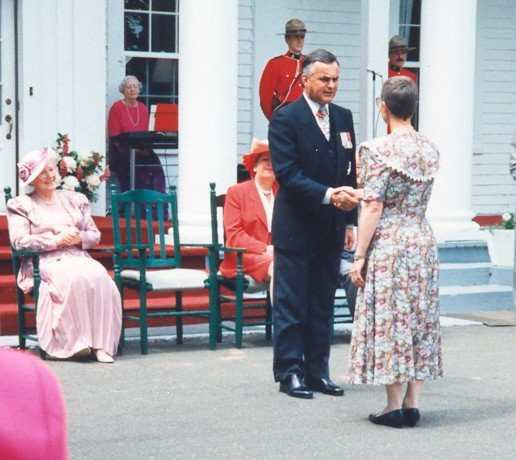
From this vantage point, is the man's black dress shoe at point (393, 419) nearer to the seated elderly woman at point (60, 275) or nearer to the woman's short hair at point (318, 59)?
the woman's short hair at point (318, 59)

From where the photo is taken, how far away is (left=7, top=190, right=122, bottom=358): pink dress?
24.1 feet

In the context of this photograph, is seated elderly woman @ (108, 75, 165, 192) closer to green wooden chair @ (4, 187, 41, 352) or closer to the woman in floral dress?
green wooden chair @ (4, 187, 41, 352)

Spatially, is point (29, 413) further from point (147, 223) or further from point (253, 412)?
point (147, 223)

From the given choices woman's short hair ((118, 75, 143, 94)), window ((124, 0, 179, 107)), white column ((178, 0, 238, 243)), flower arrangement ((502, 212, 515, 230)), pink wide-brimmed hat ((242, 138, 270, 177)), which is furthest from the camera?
window ((124, 0, 179, 107))

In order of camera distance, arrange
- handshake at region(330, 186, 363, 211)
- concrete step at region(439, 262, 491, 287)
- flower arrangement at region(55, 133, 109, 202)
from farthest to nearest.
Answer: concrete step at region(439, 262, 491, 287) < flower arrangement at region(55, 133, 109, 202) < handshake at region(330, 186, 363, 211)

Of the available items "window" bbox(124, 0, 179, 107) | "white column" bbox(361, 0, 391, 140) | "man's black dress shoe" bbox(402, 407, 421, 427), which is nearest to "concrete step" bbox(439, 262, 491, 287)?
"white column" bbox(361, 0, 391, 140)

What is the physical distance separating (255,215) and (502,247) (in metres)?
4.09

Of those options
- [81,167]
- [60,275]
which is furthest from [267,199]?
[81,167]

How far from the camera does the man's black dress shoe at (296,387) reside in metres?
6.09

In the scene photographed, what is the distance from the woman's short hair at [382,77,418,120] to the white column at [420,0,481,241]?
206 inches

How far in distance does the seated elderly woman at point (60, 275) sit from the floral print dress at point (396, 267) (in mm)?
2501

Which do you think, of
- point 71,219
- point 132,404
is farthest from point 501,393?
point 71,219

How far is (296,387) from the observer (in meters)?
6.12

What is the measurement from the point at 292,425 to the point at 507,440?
951mm
